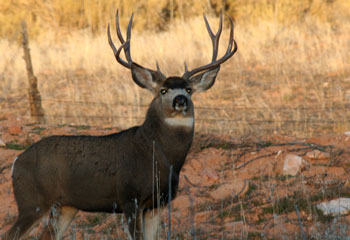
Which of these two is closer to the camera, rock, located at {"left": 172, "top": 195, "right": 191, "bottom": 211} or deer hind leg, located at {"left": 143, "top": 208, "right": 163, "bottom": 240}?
deer hind leg, located at {"left": 143, "top": 208, "right": 163, "bottom": 240}

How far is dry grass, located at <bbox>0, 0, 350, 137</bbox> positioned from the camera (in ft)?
44.9

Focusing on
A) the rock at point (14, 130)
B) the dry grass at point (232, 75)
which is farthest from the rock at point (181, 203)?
the rock at point (14, 130)

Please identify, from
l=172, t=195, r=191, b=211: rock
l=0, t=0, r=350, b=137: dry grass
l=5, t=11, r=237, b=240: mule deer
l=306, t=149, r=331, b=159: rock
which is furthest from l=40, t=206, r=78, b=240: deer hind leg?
l=0, t=0, r=350, b=137: dry grass

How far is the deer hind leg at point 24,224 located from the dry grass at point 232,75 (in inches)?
228

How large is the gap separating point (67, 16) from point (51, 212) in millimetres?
21491

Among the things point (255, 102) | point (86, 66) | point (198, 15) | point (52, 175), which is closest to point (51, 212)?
point (52, 175)

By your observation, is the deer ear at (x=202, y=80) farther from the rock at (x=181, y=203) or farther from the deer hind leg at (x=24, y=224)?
the deer hind leg at (x=24, y=224)

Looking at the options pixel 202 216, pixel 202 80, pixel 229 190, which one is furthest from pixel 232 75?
pixel 202 80

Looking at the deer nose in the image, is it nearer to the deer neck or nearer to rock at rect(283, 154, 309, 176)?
the deer neck

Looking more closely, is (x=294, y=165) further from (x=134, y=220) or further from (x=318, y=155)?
(x=134, y=220)

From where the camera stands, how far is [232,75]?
1720 cm

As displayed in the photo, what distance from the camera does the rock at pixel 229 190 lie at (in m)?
8.45

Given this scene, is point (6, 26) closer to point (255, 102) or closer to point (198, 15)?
point (198, 15)

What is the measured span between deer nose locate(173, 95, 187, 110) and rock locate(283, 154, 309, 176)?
10.8 feet
